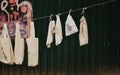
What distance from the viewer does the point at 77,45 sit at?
202 inches

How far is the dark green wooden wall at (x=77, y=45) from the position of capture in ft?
16.8

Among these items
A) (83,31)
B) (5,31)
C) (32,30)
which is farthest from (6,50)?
(83,31)

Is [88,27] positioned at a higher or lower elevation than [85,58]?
higher

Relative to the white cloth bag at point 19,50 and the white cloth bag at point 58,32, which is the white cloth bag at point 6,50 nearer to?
the white cloth bag at point 19,50

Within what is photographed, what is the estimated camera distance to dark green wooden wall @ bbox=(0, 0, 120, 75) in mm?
5121

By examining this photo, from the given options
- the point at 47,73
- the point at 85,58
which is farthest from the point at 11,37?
the point at 85,58

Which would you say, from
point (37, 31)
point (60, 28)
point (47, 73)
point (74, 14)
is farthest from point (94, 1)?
point (47, 73)

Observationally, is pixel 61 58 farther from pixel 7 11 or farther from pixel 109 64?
pixel 7 11

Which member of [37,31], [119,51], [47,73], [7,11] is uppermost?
[7,11]

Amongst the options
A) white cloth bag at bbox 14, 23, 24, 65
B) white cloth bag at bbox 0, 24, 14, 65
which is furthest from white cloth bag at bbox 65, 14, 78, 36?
white cloth bag at bbox 0, 24, 14, 65

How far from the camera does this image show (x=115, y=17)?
16.9 ft

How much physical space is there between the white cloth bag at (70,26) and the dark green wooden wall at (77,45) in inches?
5.8

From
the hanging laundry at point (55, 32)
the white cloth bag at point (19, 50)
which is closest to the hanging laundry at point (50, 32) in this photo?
the hanging laundry at point (55, 32)

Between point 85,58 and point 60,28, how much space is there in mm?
691
